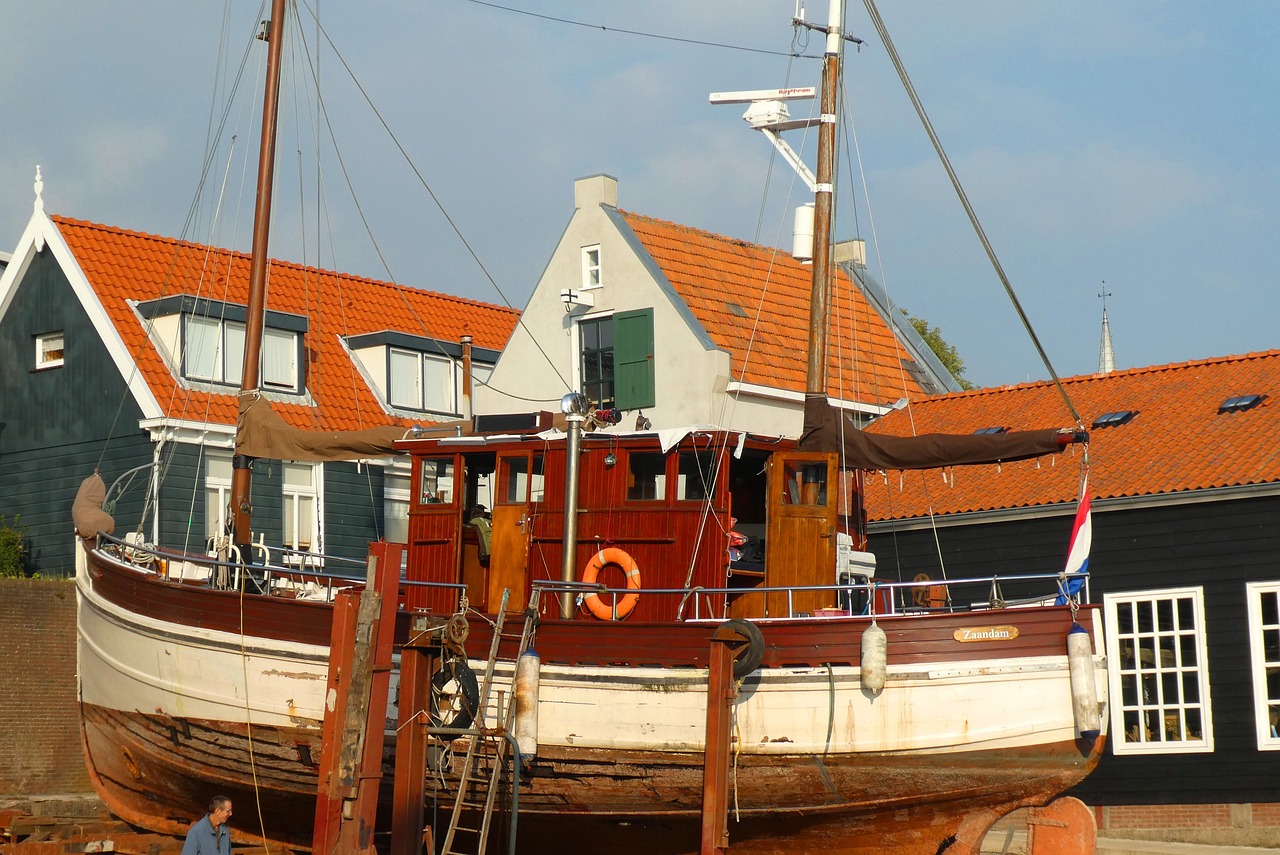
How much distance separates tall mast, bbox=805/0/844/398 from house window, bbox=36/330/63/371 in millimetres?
13524

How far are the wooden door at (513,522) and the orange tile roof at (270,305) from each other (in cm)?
784

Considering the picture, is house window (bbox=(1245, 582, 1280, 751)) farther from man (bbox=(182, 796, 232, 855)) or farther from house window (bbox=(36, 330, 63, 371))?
house window (bbox=(36, 330, 63, 371))

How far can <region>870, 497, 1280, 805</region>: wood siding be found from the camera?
1884 centimetres

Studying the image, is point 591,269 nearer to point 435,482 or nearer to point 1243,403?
point 435,482

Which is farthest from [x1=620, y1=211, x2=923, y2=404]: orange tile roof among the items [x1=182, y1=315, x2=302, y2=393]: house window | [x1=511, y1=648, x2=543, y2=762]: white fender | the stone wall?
[x1=511, y1=648, x2=543, y2=762]: white fender

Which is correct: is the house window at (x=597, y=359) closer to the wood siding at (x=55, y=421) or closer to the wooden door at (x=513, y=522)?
the wood siding at (x=55, y=421)

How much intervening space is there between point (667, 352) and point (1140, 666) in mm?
9517

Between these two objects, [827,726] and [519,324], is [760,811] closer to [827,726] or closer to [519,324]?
[827,726]

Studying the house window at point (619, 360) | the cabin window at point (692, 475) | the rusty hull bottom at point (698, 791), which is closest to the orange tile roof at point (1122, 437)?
the cabin window at point (692, 475)

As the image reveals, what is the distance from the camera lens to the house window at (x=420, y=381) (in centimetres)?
2736

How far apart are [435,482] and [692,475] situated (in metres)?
3.08

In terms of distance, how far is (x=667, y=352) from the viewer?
26047mm

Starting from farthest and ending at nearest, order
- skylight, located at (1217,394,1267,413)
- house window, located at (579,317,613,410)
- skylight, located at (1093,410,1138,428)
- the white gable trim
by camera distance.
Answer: house window, located at (579,317,613,410) < the white gable trim < skylight, located at (1093,410,1138,428) < skylight, located at (1217,394,1267,413)

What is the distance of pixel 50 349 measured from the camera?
83.6 ft
